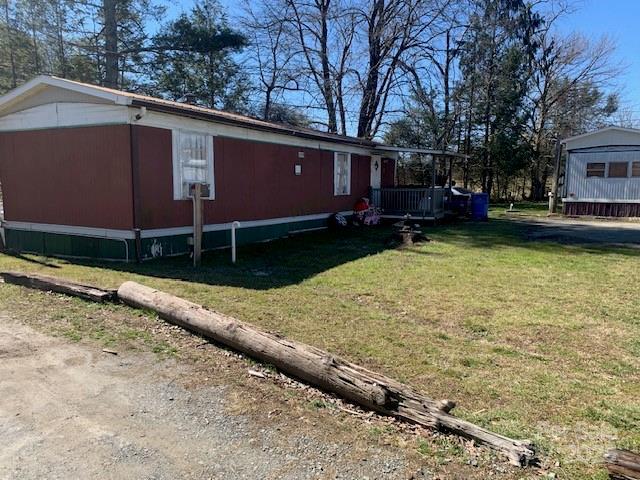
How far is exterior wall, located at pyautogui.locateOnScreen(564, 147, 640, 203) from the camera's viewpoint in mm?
16266

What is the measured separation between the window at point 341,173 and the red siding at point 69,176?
677cm

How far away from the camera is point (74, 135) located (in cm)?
808

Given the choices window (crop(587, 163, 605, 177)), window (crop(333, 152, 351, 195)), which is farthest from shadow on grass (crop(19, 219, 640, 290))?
window (crop(587, 163, 605, 177))

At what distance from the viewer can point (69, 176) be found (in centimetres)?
830

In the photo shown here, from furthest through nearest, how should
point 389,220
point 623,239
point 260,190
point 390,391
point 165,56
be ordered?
1. point 165,56
2. point 389,220
3. point 623,239
4. point 260,190
5. point 390,391

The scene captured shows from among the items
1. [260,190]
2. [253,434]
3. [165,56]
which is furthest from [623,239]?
[165,56]

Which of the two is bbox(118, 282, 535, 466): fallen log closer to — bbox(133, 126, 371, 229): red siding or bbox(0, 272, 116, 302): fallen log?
bbox(0, 272, 116, 302): fallen log

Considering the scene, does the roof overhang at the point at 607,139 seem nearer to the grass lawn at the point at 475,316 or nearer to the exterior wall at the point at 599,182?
the exterior wall at the point at 599,182

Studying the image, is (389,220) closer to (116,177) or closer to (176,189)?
(176,189)

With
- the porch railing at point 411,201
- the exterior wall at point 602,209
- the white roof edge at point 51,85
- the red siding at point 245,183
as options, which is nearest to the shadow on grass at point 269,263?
the red siding at point 245,183

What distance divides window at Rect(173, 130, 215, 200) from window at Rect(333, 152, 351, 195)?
5080 millimetres

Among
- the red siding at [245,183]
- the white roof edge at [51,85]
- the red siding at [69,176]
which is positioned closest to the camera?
the white roof edge at [51,85]

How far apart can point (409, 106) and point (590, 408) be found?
22.6m

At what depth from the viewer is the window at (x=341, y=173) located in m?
13.4
